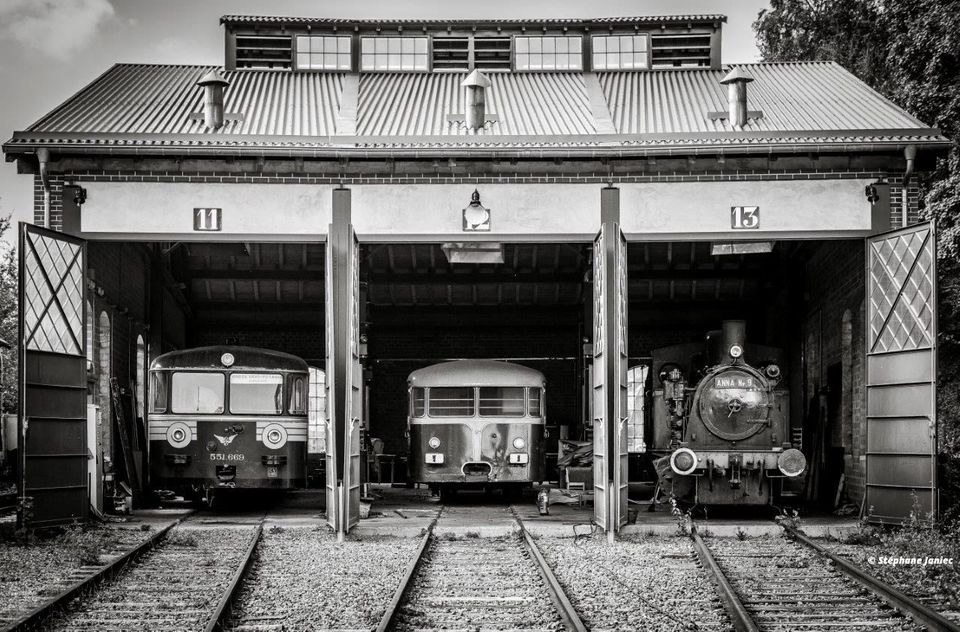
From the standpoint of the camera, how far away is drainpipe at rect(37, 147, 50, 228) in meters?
14.6

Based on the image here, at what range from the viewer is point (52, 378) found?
14.2 meters

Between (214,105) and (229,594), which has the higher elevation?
(214,105)

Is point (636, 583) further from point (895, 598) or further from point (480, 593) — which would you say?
point (895, 598)

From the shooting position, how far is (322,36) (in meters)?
21.8

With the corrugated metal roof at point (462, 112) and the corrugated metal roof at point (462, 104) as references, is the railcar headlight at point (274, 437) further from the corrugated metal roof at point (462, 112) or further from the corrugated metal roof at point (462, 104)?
the corrugated metal roof at point (462, 104)

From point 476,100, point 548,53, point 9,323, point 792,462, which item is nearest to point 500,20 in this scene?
point 548,53

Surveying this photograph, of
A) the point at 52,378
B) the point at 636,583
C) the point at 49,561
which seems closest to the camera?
the point at 636,583

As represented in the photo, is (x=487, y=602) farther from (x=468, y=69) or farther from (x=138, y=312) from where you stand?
(x=468, y=69)

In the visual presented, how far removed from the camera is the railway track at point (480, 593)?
27.7ft

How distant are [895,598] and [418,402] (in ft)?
36.8

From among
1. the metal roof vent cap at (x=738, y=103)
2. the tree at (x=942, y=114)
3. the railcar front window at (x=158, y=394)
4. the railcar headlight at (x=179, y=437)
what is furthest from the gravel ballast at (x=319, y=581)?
the tree at (x=942, y=114)

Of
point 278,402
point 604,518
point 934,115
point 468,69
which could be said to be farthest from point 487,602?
point 934,115

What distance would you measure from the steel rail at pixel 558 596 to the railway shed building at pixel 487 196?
2.43m

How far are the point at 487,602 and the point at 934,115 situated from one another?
625 inches
